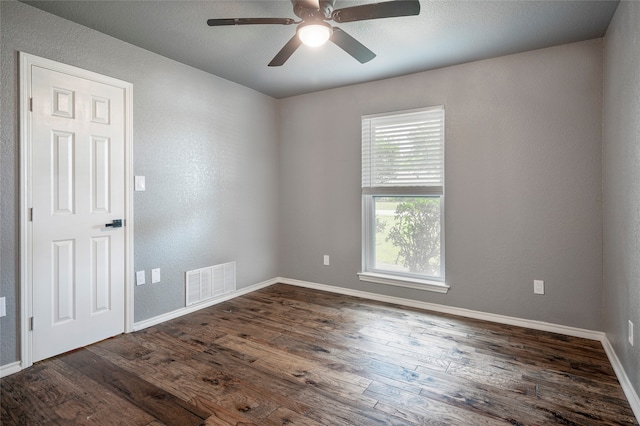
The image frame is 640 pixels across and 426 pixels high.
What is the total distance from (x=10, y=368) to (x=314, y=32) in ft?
9.86

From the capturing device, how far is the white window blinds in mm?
3449

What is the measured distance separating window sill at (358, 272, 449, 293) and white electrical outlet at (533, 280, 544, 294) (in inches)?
29.7

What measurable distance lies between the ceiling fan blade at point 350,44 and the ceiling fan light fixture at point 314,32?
0.21 ft

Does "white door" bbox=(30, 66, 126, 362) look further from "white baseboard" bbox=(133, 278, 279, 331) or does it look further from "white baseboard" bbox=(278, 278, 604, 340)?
"white baseboard" bbox=(278, 278, 604, 340)

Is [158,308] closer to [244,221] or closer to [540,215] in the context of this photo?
[244,221]

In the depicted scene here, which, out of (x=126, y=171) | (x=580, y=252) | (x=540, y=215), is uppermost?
(x=126, y=171)

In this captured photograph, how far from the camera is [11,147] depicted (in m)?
2.24

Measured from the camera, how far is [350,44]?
2332mm

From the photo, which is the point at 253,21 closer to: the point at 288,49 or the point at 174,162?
the point at 288,49

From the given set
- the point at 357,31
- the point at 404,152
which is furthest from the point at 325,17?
the point at 404,152

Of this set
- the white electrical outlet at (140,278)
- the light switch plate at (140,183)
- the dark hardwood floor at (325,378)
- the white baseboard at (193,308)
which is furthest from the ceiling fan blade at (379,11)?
the white baseboard at (193,308)

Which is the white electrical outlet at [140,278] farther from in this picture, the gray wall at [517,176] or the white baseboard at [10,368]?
the gray wall at [517,176]

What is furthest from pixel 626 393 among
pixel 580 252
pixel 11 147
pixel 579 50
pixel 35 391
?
pixel 11 147

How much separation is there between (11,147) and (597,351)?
4.47 meters
